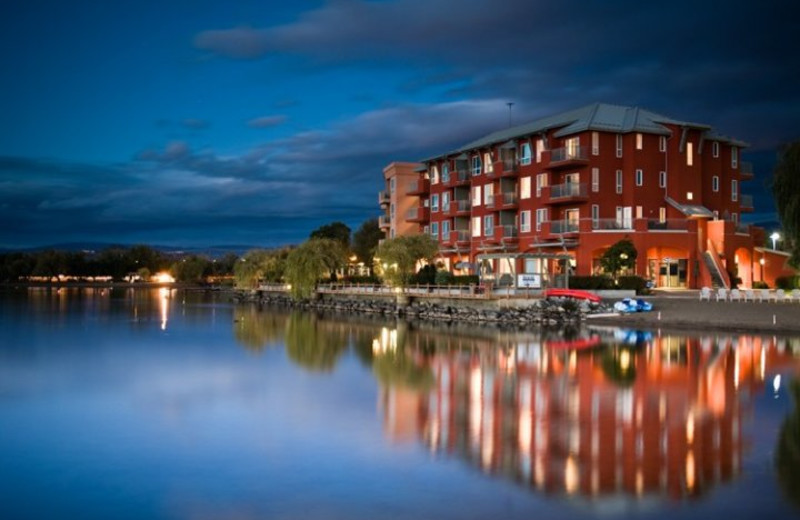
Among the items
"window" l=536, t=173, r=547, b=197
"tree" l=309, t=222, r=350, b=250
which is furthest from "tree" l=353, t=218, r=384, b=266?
"window" l=536, t=173, r=547, b=197

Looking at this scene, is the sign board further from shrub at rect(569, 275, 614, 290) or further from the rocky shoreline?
the rocky shoreline

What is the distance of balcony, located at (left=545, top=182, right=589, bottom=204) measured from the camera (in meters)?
59.0

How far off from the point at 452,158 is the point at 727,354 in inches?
1937

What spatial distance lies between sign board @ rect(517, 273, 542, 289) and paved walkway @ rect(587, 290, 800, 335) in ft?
21.4

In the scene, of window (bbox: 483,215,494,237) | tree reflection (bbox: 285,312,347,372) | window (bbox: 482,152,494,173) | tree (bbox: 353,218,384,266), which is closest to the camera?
tree reflection (bbox: 285,312,347,372)

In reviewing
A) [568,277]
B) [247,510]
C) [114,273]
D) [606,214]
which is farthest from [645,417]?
[114,273]

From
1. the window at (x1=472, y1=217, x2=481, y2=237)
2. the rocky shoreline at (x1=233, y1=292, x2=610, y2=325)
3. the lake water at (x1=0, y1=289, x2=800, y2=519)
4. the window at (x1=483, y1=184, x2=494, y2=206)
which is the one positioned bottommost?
the lake water at (x1=0, y1=289, x2=800, y2=519)

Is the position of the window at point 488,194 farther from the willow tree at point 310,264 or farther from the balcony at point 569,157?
the willow tree at point 310,264

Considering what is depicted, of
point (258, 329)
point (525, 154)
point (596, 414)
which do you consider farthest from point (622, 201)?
point (596, 414)

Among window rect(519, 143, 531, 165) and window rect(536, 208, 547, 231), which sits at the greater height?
window rect(519, 143, 531, 165)

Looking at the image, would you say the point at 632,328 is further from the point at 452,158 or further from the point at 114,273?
the point at 114,273

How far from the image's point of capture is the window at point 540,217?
205ft

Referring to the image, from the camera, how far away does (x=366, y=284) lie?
Answer: 73938mm

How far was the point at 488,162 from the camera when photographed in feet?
232
